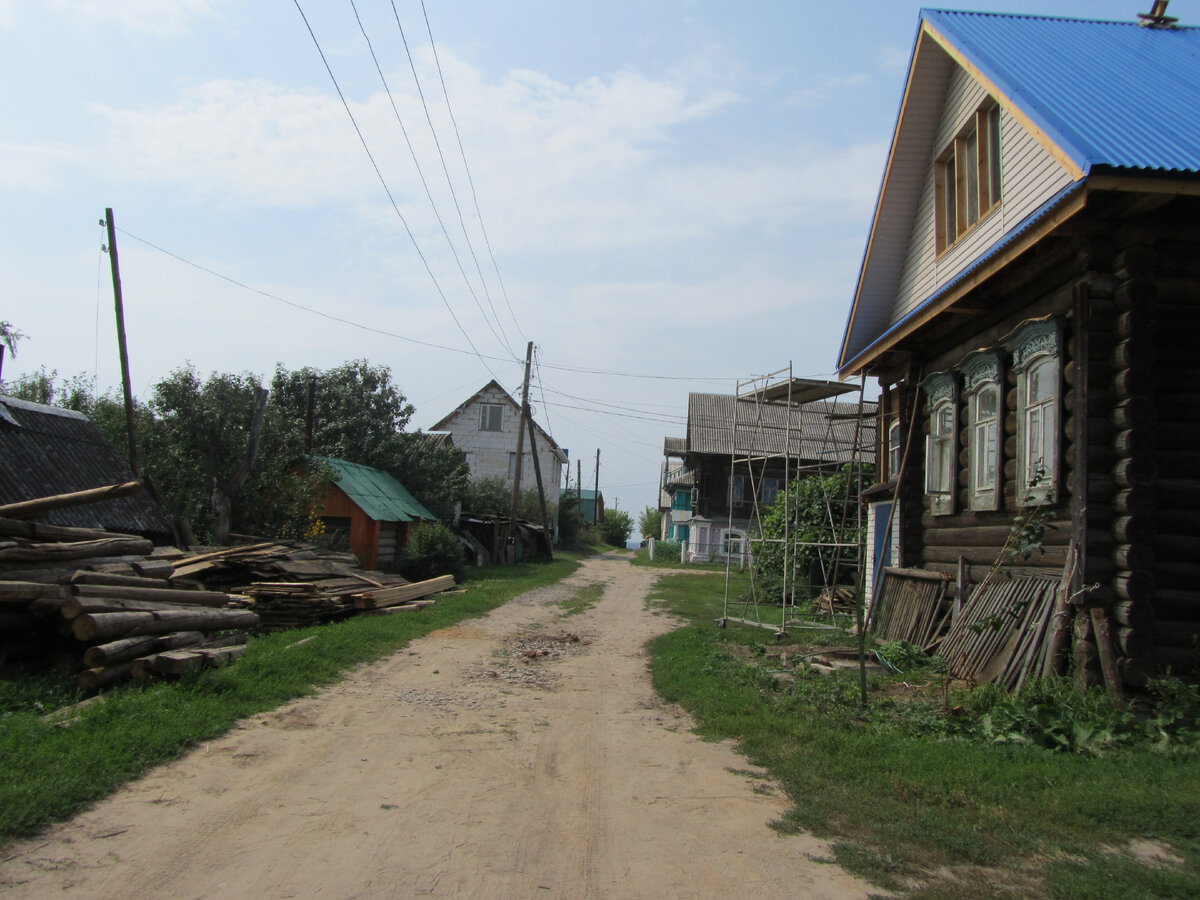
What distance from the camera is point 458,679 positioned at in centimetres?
1014

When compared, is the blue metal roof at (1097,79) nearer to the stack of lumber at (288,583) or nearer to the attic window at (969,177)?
the attic window at (969,177)

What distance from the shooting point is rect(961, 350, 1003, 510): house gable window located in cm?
1014

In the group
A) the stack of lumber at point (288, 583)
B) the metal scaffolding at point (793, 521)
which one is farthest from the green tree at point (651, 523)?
the stack of lumber at point (288, 583)

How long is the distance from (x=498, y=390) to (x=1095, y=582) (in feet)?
151

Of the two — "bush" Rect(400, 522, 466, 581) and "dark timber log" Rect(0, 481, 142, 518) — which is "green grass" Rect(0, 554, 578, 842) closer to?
"dark timber log" Rect(0, 481, 142, 518)

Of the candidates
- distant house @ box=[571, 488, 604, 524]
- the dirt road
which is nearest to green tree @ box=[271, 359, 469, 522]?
the dirt road

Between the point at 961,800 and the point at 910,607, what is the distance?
6.99m

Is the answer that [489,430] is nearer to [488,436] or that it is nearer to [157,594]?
[488,436]

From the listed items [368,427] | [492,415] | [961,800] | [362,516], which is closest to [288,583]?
[362,516]

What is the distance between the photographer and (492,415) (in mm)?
52094

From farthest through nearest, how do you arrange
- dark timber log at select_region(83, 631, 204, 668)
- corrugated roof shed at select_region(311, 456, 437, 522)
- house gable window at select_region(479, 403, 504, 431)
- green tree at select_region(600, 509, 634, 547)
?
green tree at select_region(600, 509, 634, 547), house gable window at select_region(479, 403, 504, 431), corrugated roof shed at select_region(311, 456, 437, 522), dark timber log at select_region(83, 631, 204, 668)

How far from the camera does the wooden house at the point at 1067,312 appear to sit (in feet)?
24.8

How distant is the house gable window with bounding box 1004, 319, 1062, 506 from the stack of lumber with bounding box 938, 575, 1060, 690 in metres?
0.98

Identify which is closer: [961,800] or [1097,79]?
[961,800]
